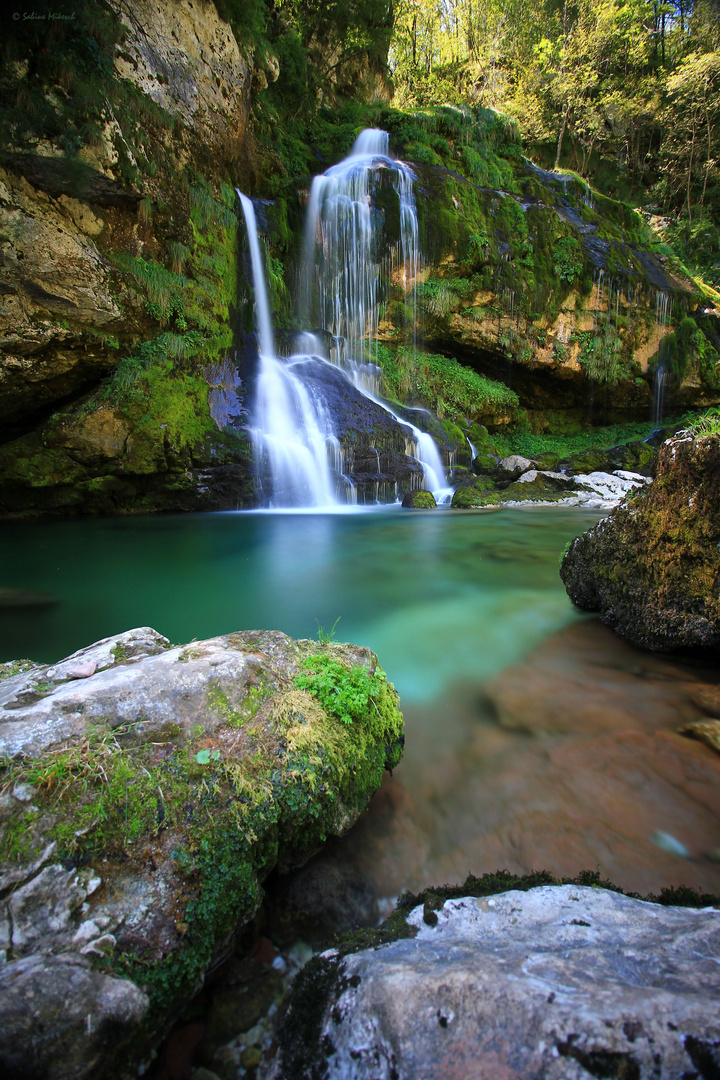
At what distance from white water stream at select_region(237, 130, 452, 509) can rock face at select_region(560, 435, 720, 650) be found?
331 inches

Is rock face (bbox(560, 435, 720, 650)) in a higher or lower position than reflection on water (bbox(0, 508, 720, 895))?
higher

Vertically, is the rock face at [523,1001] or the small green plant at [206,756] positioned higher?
the small green plant at [206,756]

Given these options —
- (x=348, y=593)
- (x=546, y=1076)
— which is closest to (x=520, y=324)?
(x=348, y=593)

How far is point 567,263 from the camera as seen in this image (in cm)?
1620

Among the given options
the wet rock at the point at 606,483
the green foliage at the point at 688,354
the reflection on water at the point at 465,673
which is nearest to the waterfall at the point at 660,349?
the green foliage at the point at 688,354

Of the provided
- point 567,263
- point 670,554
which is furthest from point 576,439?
point 670,554

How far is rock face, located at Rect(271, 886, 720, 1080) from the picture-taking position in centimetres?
74

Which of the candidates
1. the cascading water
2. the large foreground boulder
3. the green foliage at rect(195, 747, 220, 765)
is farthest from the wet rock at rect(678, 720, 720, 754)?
the cascading water

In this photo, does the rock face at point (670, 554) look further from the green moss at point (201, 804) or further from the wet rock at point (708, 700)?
the green moss at point (201, 804)

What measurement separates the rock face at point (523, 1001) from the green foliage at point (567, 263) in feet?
63.2

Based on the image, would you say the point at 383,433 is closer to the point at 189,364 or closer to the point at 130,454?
the point at 189,364

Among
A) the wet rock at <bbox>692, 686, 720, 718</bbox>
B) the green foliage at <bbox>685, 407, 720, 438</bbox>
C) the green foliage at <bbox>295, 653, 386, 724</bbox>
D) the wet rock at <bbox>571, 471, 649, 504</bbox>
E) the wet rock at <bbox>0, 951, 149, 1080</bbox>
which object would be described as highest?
the green foliage at <bbox>685, 407, 720, 438</bbox>

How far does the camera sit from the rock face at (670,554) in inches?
121

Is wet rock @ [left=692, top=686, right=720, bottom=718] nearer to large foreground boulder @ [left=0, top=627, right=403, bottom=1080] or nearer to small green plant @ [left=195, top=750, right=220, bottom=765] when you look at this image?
large foreground boulder @ [left=0, top=627, right=403, bottom=1080]
